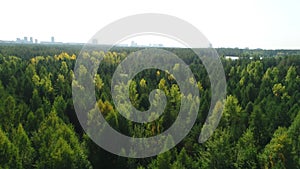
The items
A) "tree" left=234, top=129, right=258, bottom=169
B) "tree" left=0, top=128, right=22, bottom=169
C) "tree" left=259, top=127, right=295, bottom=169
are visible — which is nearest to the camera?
"tree" left=0, top=128, right=22, bottom=169

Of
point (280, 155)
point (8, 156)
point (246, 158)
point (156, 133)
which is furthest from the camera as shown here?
point (156, 133)

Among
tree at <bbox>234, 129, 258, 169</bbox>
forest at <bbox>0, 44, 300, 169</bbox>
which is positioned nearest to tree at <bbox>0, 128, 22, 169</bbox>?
forest at <bbox>0, 44, 300, 169</bbox>

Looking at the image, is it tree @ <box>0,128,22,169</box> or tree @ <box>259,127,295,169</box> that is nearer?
tree @ <box>0,128,22,169</box>

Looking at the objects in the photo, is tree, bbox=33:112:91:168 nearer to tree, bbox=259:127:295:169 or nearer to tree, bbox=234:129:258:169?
tree, bbox=234:129:258:169

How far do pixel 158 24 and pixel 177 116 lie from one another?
15.8 metres

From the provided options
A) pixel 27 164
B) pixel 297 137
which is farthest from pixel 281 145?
pixel 27 164

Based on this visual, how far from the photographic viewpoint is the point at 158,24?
Answer: 26.0 meters

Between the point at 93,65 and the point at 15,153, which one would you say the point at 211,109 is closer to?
the point at 15,153

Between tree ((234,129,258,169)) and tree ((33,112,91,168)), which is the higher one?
tree ((33,112,91,168))

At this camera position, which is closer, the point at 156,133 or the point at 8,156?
the point at 8,156

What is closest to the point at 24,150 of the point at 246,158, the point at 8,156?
the point at 8,156

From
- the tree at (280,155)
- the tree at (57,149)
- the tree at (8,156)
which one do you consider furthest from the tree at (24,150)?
the tree at (280,155)

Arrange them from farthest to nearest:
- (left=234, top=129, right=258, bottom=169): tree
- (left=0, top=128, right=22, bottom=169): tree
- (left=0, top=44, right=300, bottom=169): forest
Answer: (left=234, top=129, right=258, bottom=169): tree, (left=0, top=44, right=300, bottom=169): forest, (left=0, top=128, right=22, bottom=169): tree

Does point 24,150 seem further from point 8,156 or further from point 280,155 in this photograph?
point 280,155
